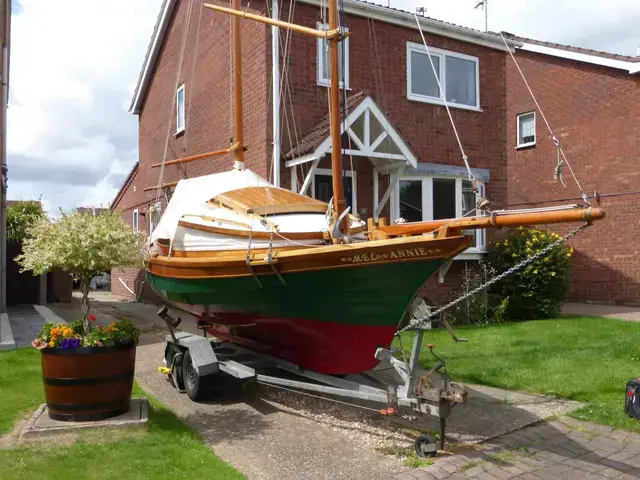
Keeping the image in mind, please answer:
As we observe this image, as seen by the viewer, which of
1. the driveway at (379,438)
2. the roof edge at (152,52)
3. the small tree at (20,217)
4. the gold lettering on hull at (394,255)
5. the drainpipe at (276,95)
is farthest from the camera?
the roof edge at (152,52)

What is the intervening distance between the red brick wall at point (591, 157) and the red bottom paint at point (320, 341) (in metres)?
11.2

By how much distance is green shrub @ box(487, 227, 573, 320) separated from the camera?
39.3 ft

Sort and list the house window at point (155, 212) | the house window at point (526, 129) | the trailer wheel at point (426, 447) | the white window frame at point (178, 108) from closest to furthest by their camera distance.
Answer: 1. the trailer wheel at point (426, 447)
2. the house window at point (155, 212)
3. the white window frame at point (178, 108)
4. the house window at point (526, 129)

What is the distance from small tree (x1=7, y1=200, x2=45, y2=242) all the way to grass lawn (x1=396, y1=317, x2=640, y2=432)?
10.2 metres

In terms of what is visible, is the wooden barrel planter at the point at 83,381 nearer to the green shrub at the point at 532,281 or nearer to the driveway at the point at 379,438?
the driveway at the point at 379,438

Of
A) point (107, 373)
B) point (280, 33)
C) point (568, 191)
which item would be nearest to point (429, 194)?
point (280, 33)

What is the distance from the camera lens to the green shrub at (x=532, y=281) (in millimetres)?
11992

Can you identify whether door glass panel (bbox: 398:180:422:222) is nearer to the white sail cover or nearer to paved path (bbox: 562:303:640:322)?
paved path (bbox: 562:303:640:322)

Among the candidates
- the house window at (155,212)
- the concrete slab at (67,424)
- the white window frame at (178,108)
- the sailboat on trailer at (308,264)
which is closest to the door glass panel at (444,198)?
the house window at (155,212)

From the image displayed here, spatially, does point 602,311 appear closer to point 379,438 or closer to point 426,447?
point 379,438

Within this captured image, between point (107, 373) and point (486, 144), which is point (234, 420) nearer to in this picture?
point (107, 373)

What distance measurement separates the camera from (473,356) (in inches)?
340

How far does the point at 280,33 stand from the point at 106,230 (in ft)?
22.5

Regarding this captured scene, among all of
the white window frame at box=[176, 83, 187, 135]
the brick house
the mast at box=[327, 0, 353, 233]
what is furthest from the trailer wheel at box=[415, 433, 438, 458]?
the white window frame at box=[176, 83, 187, 135]
